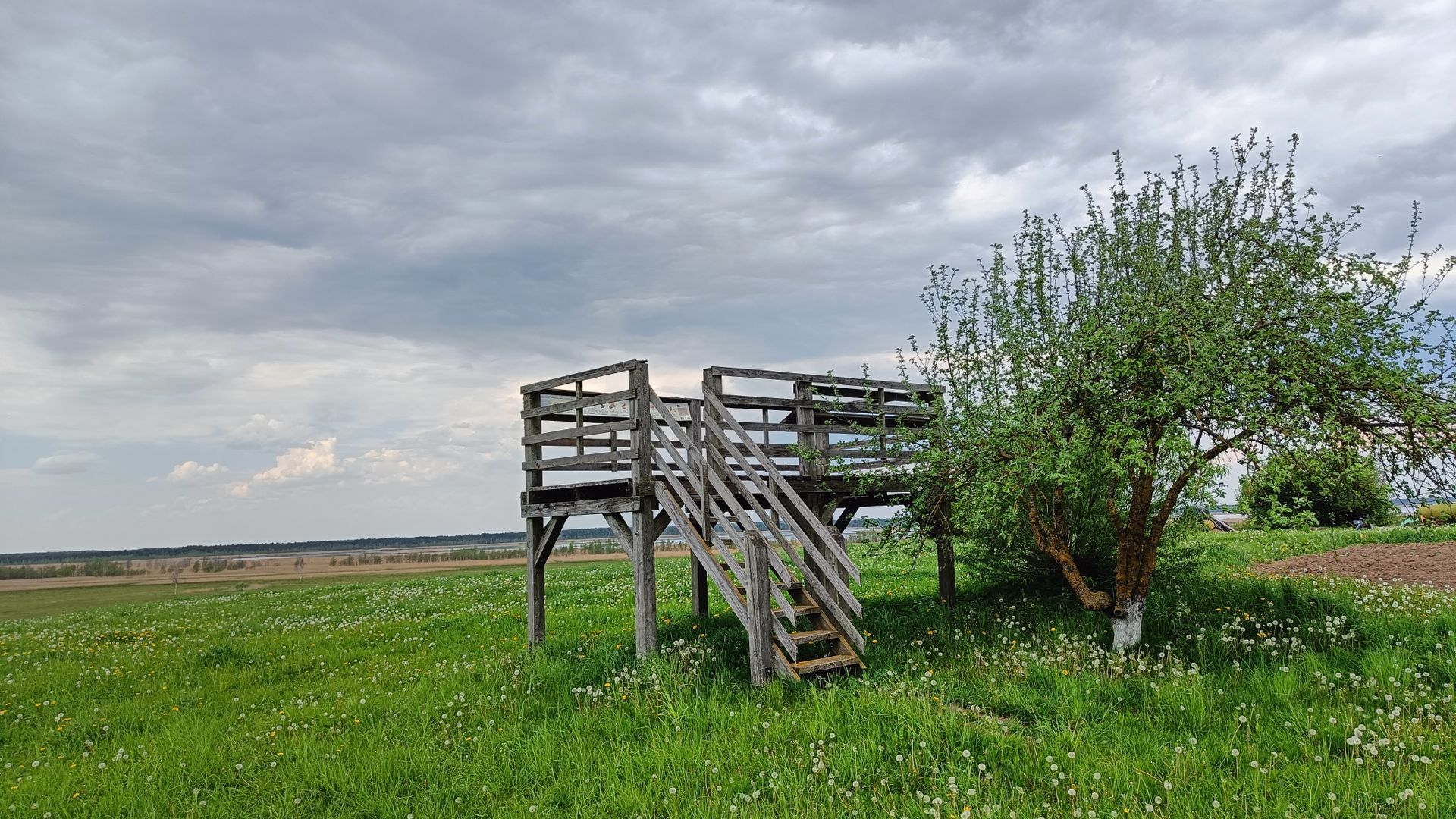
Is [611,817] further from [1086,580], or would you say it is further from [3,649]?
[3,649]

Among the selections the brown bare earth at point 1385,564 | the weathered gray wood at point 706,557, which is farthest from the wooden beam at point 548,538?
the brown bare earth at point 1385,564

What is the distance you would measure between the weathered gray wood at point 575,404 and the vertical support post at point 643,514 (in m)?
0.17

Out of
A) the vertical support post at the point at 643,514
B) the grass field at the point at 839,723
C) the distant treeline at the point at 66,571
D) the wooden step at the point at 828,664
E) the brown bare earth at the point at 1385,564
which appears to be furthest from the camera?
the distant treeline at the point at 66,571

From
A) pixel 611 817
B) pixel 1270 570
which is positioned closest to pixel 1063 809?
pixel 611 817

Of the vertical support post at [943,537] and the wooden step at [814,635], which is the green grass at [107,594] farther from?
the wooden step at [814,635]

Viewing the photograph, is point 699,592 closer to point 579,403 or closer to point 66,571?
point 579,403

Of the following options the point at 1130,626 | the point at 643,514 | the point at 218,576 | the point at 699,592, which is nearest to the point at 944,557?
the point at 1130,626

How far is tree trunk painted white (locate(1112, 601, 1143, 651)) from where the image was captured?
35.9 ft

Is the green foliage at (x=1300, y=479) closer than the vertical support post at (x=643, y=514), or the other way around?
the green foliage at (x=1300, y=479)

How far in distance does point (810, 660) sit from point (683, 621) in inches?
199

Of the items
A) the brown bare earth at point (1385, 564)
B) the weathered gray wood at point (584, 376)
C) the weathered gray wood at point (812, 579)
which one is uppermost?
the weathered gray wood at point (584, 376)

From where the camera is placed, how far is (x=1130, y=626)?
11000mm

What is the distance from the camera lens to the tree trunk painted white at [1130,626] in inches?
431

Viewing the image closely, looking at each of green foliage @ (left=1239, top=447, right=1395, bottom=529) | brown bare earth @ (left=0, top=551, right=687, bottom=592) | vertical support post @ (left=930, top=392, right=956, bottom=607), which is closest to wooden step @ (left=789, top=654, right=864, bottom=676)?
Result: vertical support post @ (left=930, top=392, right=956, bottom=607)
